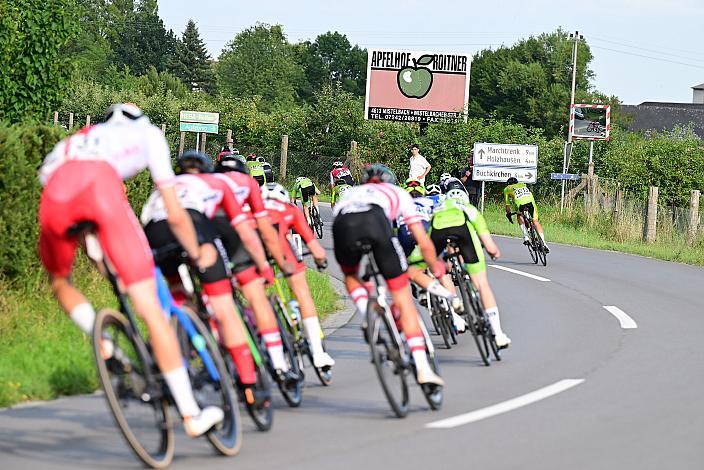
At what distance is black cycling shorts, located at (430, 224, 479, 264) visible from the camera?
12.7m

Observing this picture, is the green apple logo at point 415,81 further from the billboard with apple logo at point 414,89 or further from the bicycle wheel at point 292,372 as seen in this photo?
the bicycle wheel at point 292,372

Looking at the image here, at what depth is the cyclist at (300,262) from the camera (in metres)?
10.4

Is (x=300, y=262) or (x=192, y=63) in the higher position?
(x=192, y=63)

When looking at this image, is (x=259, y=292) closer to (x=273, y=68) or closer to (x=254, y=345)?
(x=254, y=345)

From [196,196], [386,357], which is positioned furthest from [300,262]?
[196,196]

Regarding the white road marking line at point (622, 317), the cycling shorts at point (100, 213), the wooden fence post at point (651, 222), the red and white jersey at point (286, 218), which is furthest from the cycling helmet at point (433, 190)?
the wooden fence post at point (651, 222)

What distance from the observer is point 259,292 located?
8.94 meters

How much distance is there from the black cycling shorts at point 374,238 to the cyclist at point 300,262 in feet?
4.02

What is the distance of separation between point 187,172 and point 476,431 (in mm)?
2467

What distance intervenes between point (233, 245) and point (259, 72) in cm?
14170

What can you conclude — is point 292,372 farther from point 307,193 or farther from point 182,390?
Answer: point 307,193

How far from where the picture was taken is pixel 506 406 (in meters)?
9.66

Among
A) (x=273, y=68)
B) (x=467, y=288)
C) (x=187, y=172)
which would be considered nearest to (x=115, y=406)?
(x=187, y=172)

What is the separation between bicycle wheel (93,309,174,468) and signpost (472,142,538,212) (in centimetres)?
3017
